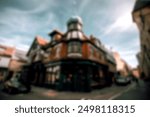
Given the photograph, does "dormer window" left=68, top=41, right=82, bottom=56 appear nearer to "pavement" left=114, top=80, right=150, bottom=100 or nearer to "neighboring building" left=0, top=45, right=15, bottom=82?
"pavement" left=114, top=80, right=150, bottom=100

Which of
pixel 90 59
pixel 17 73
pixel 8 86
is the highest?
pixel 90 59

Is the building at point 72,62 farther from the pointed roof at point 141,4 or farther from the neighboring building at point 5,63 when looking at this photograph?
the pointed roof at point 141,4

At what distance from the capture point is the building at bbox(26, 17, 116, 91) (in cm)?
736

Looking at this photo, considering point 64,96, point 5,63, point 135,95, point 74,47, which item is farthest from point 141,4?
point 5,63

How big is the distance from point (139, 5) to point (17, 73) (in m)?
10.5

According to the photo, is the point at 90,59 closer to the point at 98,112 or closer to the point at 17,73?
the point at 98,112

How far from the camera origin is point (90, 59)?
7.66 meters

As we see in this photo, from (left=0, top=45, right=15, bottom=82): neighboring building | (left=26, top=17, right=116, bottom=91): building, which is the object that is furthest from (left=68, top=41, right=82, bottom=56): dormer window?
(left=0, top=45, right=15, bottom=82): neighboring building

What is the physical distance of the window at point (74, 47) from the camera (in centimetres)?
776

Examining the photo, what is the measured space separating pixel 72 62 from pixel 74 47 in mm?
1047

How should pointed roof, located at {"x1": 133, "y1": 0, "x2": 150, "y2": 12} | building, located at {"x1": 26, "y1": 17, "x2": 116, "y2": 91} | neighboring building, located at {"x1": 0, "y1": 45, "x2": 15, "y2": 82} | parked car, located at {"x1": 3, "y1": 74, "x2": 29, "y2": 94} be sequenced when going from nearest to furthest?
pointed roof, located at {"x1": 133, "y1": 0, "x2": 150, "y2": 12} < parked car, located at {"x1": 3, "y1": 74, "x2": 29, "y2": 94} < building, located at {"x1": 26, "y1": 17, "x2": 116, "y2": 91} < neighboring building, located at {"x1": 0, "y1": 45, "x2": 15, "y2": 82}

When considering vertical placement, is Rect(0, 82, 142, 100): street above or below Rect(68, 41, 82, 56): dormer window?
below

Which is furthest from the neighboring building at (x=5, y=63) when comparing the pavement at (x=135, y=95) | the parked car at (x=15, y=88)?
the pavement at (x=135, y=95)

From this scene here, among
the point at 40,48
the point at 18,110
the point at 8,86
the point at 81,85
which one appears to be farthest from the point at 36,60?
the point at 18,110
